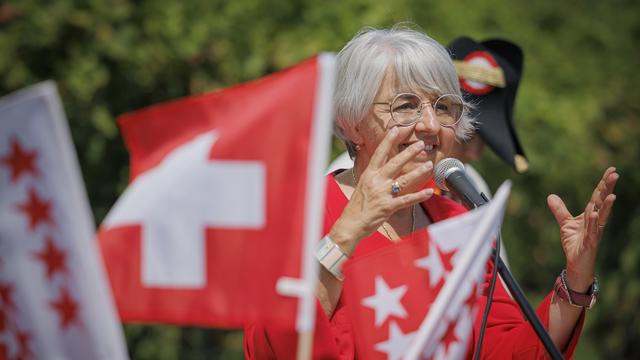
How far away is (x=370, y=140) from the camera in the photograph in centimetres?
279

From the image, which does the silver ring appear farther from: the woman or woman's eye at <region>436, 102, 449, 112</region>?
woman's eye at <region>436, 102, 449, 112</region>

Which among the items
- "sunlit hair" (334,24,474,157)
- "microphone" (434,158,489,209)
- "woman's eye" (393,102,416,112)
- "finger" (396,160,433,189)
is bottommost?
"microphone" (434,158,489,209)

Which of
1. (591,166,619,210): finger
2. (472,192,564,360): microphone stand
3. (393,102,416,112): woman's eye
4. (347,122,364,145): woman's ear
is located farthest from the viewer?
(347,122,364,145): woman's ear

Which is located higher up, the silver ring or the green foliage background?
the silver ring

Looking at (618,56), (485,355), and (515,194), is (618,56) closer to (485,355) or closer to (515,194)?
(515,194)

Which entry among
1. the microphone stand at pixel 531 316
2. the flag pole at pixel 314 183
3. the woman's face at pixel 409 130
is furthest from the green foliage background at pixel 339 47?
the flag pole at pixel 314 183

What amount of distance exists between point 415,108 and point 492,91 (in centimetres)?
133

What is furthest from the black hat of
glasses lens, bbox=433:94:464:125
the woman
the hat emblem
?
glasses lens, bbox=433:94:464:125

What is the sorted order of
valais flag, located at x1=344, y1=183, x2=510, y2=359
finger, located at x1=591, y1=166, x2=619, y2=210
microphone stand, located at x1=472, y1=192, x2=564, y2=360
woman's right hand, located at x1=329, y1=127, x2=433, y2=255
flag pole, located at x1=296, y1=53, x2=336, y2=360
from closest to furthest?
flag pole, located at x1=296, y1=53, x2=336, y2=360 < valais flag, located at x1=344, y1=183, x2=510, y2=359 < microphone stand, located at x1=472, y1=192, x2=564, y2=360 < woman's right hand, located at x1=329, y1=127, x2=433, y2=255 < finger, located at x1=591, y1=166, x2=619, y2=210

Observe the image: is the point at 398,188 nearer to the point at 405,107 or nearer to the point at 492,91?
the point at 405,107

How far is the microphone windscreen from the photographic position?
2488 mm

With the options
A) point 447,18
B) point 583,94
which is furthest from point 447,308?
point 583,94

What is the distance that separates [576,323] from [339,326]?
65cm

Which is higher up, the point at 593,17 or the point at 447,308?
the point at 447,308
